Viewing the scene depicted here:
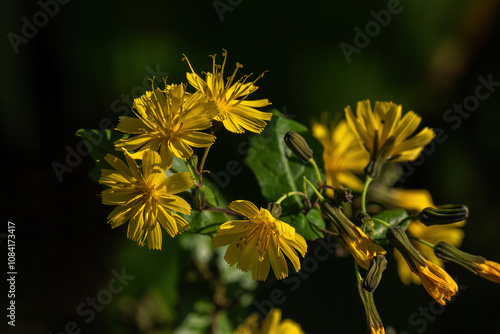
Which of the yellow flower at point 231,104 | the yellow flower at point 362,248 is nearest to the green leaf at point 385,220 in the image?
the yellow flower at point 362,248

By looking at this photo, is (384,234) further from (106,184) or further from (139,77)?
(139,77)

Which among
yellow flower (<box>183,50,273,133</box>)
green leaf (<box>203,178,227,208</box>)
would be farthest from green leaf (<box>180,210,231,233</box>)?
yellow flower (<box>183,50,273,133</box>)

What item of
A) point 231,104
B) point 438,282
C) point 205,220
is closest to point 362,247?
point 438,282

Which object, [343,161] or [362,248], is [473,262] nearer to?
[362,248]

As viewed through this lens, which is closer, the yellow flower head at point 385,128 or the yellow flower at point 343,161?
the yellow flower head at point 385,128

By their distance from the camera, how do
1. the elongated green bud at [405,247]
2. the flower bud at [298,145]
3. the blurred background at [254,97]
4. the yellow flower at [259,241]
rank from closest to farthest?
the yellow flower at [259,241]
the elongated green bud at [405,247]
the flower bud at [298,145]
the blurred background at [254,97]

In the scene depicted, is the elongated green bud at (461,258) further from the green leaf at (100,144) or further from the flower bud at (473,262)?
the green leaf at (100,144)

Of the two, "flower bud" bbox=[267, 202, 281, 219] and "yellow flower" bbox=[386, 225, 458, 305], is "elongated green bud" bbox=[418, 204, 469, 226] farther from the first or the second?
"flower bud" bbox=[267, 202, 281, 219]
